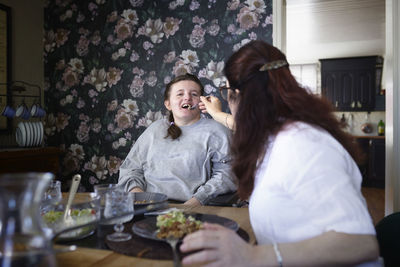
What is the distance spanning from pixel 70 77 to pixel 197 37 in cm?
138

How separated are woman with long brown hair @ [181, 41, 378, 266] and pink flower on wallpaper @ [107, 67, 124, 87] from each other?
2.50m

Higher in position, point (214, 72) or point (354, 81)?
point (354, 81)

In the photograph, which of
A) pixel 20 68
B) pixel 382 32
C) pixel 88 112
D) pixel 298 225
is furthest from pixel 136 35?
pixel 382 32

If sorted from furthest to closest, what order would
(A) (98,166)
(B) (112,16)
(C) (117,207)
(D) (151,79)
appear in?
(A) (98,166)
(B) (112,16)
(D) (151,79)
(C) (117,207)

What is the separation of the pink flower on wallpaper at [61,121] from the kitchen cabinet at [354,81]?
4.87m

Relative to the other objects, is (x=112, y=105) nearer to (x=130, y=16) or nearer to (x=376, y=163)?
(x=130, y=16)

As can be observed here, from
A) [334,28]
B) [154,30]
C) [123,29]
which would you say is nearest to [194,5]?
[154,30]

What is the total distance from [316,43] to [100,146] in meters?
4.51

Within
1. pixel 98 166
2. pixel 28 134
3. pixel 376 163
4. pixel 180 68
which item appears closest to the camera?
pixel 28 134

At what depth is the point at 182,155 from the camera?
7.55ft

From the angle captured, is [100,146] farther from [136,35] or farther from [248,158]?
[248,158]

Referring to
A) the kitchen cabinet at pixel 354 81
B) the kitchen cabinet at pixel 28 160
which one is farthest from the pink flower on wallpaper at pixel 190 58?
the kitchen cabinet at pixel 354 81

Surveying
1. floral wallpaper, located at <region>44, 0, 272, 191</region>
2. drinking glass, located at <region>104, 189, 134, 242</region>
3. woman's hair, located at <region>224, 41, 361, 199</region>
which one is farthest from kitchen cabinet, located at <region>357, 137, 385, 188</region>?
drinking glass, located at <region>104, 189, 134, 242</region>

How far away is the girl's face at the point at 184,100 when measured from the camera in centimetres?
240
